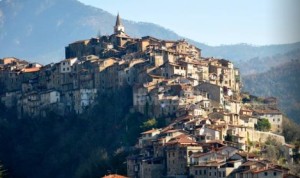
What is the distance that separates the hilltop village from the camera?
52594 millimetres

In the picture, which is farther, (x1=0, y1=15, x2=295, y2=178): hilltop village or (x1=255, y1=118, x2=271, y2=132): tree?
(x1=255, y1=118, x2=271, y2=132): tree

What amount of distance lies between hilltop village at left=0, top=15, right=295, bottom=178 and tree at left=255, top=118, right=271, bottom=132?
18cm

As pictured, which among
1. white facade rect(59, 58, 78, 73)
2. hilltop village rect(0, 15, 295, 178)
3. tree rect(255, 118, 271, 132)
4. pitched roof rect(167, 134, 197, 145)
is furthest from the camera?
white facade rect(59, 58, 78, 73)

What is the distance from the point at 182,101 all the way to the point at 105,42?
64.3 ft

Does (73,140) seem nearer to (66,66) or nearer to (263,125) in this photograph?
(66,66)

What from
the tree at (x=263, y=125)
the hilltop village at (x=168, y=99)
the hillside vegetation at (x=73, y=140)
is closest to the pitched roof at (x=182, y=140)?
the hilltop village at (x=168, y=99)

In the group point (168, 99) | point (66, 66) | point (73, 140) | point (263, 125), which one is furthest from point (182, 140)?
point (66, 66)

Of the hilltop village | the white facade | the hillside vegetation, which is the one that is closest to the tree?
the hilltop village

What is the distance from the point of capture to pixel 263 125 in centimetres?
6284

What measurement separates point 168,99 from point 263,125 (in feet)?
25.3

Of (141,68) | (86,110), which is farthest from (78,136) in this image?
(141,68)

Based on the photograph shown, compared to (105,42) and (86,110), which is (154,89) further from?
(105,42)

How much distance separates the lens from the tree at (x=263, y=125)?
62.6 metres

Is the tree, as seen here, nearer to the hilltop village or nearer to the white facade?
the hilltop village
